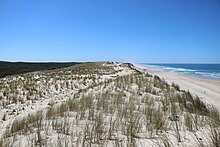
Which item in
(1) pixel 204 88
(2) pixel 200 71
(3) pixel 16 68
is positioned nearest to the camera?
(1) pixel 204 88

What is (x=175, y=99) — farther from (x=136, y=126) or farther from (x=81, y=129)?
(x=81, y=129)

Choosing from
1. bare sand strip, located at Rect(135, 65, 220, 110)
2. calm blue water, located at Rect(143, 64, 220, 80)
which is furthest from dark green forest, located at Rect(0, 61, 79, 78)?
calm blue water, located at Rect(143, 64, 220, 80)

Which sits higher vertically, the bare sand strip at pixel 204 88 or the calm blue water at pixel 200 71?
the bare sand strip at pixel 204 88

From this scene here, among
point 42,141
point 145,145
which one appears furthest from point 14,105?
point 145,145

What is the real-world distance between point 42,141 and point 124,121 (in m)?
1.85

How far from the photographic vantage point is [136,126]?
4352mm

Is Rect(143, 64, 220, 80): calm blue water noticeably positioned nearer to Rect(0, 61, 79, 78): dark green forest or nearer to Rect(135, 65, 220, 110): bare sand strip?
Rect(135, 65, 220, 110): bare sand strip

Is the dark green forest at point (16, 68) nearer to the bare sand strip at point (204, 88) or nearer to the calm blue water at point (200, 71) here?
the bare sand strip at point (204, 88)

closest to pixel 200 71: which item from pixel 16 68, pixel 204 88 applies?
pixel 204 88

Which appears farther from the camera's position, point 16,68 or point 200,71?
point 200,71

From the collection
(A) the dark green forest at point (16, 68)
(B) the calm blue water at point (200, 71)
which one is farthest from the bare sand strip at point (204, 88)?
(A) the dark green forest at point (16, 68)

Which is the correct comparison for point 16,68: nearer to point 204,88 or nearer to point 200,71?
point 204,88

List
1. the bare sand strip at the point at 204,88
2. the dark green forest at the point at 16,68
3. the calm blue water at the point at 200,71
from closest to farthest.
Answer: the bare sand strip at the point at 204,88, the dark green forest at the point at 16,68, the calm blue water at the point at 200,71

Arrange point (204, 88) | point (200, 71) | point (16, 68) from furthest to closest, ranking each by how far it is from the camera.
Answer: point (200, 71)
point (16, 68)
point (204, 88)
